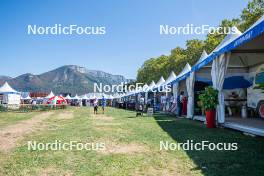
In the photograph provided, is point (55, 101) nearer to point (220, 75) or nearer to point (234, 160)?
point (220, 75)

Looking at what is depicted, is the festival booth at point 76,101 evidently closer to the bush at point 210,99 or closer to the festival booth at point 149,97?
the festival booth at point 149,97

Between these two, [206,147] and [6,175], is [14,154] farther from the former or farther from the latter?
[206,147]

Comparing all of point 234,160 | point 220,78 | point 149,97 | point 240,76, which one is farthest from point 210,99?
point 149,97

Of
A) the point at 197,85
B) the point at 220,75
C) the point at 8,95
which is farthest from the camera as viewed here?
the point at 8,95

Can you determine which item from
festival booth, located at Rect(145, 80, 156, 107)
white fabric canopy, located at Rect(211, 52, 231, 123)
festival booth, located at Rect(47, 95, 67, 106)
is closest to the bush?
white fabric canopy, located at Rect(211, 52, 231, 123)

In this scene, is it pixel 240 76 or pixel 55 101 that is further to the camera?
pixel 55 101

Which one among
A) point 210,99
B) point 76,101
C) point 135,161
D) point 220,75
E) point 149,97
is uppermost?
point 220,75

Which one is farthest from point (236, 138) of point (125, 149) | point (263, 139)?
point (125, 149)

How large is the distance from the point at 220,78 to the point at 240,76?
20.2 ft

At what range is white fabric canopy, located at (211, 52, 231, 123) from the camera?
1421cm

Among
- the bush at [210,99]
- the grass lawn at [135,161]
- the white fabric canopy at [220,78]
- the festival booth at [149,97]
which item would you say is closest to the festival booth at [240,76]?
the white fabric canopy at [220,78]

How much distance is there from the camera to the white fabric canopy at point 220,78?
14211mm

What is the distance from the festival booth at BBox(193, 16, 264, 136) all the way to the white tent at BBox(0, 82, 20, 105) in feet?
123

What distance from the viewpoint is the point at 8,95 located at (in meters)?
51.4
